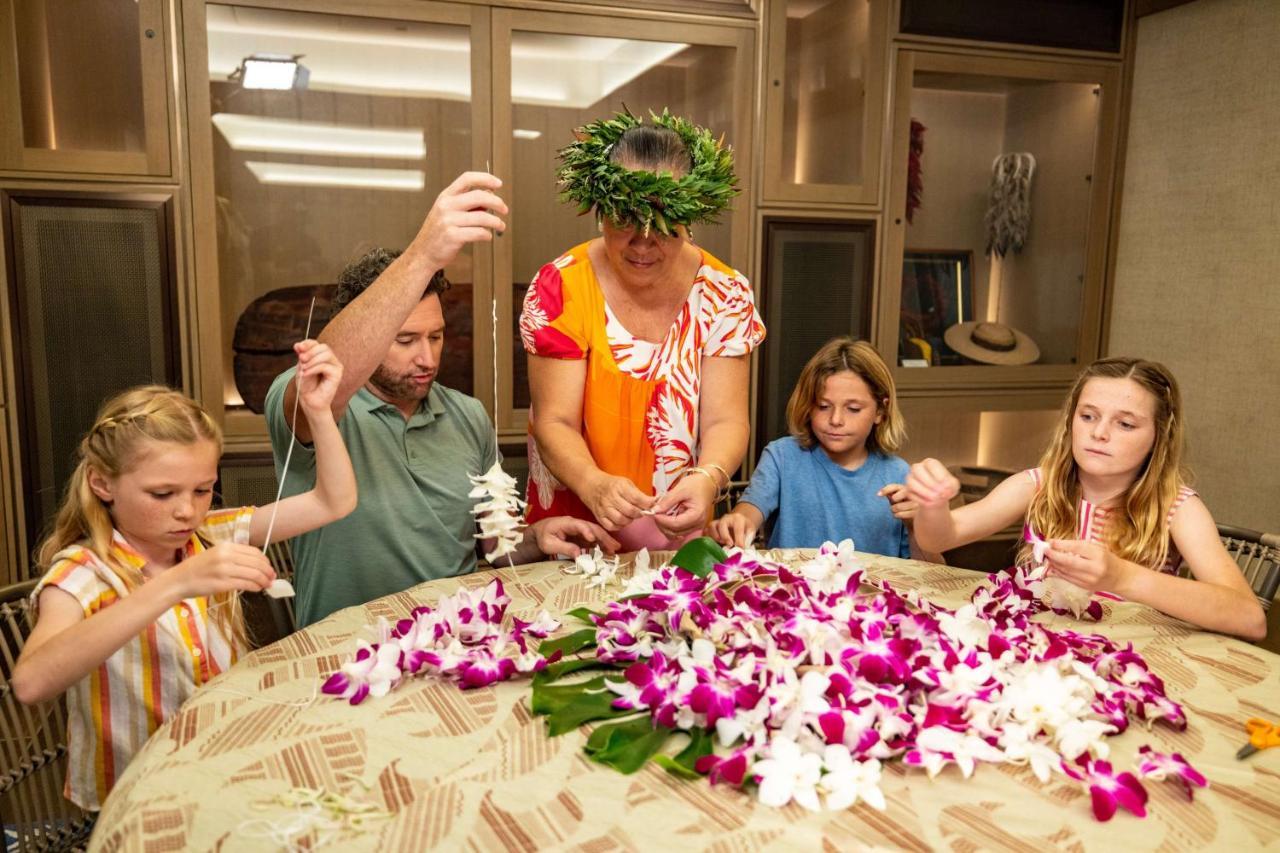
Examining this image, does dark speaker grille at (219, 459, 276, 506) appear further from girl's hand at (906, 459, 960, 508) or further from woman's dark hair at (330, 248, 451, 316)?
girl's hand at (906, 459, 960, 508)

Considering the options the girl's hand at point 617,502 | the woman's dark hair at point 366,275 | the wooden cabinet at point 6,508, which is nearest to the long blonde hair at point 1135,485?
the girl's hand at point 617,502

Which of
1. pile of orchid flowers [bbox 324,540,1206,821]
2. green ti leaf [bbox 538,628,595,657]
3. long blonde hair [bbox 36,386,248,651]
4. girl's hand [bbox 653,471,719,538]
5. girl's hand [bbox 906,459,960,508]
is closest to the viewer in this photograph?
pile of orchid flowers [bbox 324,540,1206,821]

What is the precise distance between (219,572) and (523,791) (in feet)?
1.61

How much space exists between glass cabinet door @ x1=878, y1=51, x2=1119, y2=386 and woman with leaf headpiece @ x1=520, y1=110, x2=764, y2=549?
1.53m

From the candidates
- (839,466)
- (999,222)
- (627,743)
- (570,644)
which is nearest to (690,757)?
(627,743)

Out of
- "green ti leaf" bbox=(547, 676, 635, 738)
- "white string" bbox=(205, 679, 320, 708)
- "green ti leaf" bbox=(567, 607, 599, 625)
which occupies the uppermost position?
"green ti leaf" bbox=(567, 607, 599, 625)

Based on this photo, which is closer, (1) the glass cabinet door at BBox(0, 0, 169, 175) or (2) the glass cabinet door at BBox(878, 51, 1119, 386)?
(1) the glass cabinet door at BBox(0, 0, 169, 175)

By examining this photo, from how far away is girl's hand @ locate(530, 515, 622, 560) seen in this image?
1.84 metres

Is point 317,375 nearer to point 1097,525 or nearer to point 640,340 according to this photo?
point 640,340

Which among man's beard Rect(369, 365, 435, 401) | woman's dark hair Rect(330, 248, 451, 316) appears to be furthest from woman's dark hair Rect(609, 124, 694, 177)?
man's beard Rect(369, 365, 435, 401)

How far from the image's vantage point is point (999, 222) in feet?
12.4

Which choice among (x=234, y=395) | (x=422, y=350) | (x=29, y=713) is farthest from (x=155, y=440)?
(x=234, y=395)

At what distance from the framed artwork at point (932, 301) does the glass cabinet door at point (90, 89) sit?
253 centimetres

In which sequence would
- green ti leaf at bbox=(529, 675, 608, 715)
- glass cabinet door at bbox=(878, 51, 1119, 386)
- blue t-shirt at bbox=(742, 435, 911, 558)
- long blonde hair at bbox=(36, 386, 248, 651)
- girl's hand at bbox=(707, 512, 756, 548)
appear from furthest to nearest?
glass cabinet door at bbox=(878, 51, 1119, 386)
blue t-shirt at bbox=(742, 435, 911, 558)
girl's hand at bbox=(707, 512, 756, 548)
long blonde hair at bbox=(36, 386, 248, 651)
green ti leaf at bbox=(529, 675, 608, 715)
